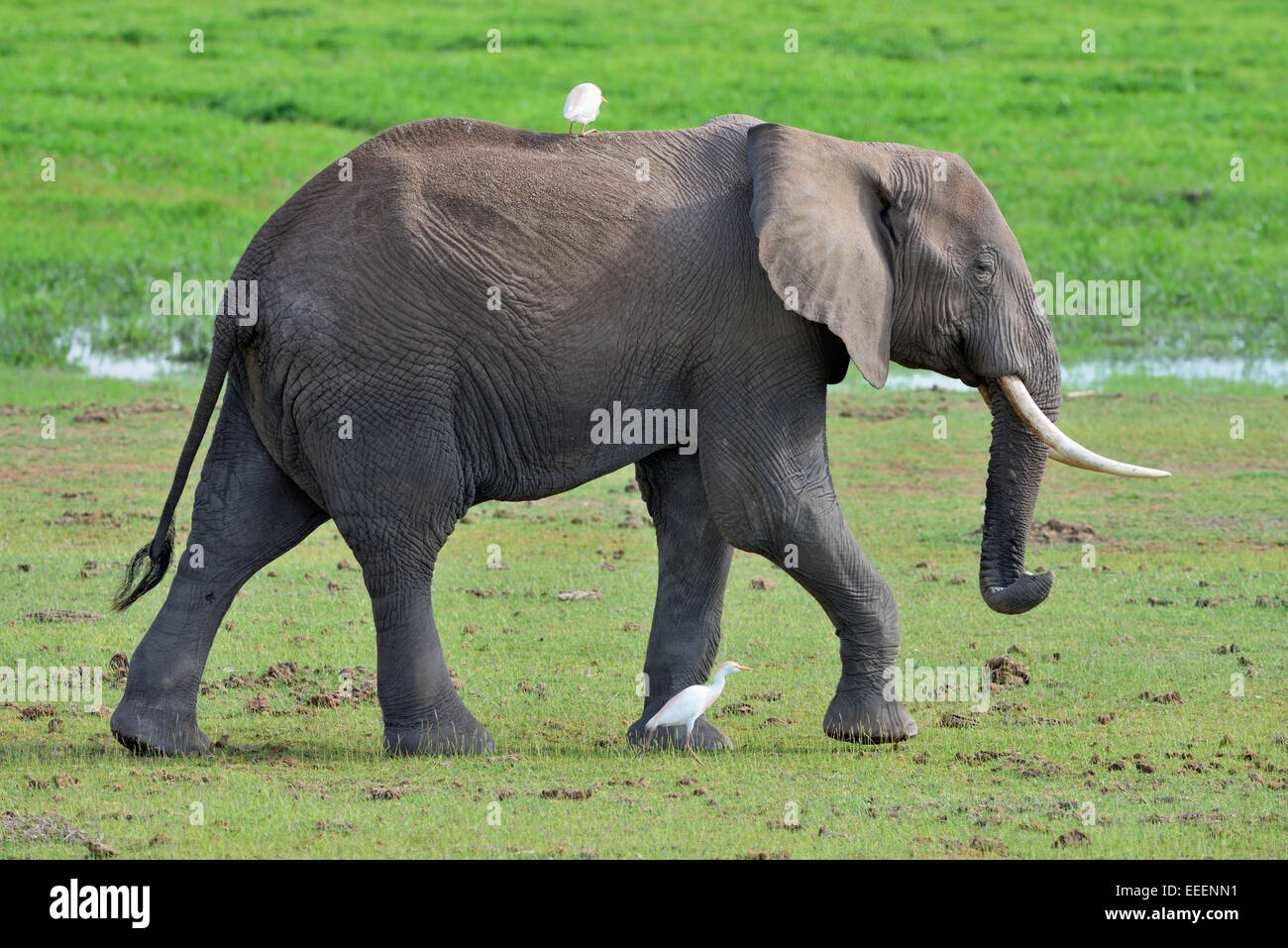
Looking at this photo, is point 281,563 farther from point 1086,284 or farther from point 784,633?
point 1086,284

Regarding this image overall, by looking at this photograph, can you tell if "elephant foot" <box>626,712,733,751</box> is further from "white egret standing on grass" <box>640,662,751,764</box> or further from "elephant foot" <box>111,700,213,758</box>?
"elephant foot" <box>111,700,213,758</box>

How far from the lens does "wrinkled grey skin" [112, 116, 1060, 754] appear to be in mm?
8711

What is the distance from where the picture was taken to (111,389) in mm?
19672

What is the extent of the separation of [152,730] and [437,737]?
1.28 meters

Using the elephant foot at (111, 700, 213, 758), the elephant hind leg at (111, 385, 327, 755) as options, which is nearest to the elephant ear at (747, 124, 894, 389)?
the elephant hind leg at (111, 385, 327, 755)

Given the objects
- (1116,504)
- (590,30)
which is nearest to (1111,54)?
(590,30)

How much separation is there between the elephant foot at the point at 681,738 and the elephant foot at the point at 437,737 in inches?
28.4

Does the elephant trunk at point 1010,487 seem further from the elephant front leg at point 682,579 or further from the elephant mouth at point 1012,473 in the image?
the elephant front leg at point 682,579

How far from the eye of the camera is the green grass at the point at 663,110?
25.2 metres

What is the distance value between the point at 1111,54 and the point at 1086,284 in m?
11.4

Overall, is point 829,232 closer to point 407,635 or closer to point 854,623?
point 854,623

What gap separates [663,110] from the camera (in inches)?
1248

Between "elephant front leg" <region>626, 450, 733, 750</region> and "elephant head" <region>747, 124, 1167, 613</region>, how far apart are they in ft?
3.59

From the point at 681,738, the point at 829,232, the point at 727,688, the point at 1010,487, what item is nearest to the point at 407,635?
the point at 681,738
